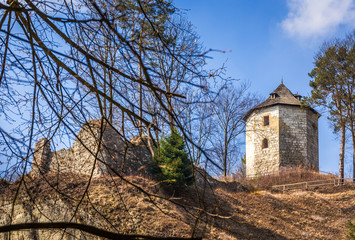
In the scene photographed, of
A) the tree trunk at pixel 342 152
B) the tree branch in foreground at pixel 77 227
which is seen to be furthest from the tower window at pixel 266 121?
the tree branch in foreground at pixel 77 227

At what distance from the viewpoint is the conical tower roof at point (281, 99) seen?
2331 centimetres

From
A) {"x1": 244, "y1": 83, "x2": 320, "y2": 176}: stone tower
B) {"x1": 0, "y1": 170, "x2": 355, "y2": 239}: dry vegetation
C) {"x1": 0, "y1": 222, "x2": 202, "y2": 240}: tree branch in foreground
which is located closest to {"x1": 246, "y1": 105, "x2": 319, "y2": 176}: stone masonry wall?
{"x1": 244, "y1": 83, "x2": 320, "y2": 176}: stone tower

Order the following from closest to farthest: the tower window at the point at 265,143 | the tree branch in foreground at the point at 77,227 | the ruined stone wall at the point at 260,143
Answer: the tree branch in foreground at the point at 77,227 < the ruined stone wall at the point at 260,143 < the tower window at the point at 265,143

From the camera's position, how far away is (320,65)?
20.4m

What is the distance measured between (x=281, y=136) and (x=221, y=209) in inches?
571

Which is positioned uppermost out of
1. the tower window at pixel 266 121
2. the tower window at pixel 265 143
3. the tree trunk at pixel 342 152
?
the tower window at pixel 266 121

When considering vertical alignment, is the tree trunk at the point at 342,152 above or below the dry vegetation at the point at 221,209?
above

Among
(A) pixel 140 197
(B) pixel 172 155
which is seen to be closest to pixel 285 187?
(B) pixel 172 155

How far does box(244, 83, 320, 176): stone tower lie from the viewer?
22.7 m

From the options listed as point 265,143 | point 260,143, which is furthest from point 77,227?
point 265,143

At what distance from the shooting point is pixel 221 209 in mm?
9398

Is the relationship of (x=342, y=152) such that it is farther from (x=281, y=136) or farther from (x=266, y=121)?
(x=266, y=121)

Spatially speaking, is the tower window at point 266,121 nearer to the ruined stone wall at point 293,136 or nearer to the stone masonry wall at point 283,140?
the stone masonry wall at point 283,140

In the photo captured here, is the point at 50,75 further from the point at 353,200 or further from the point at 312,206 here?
the point at 353,200
